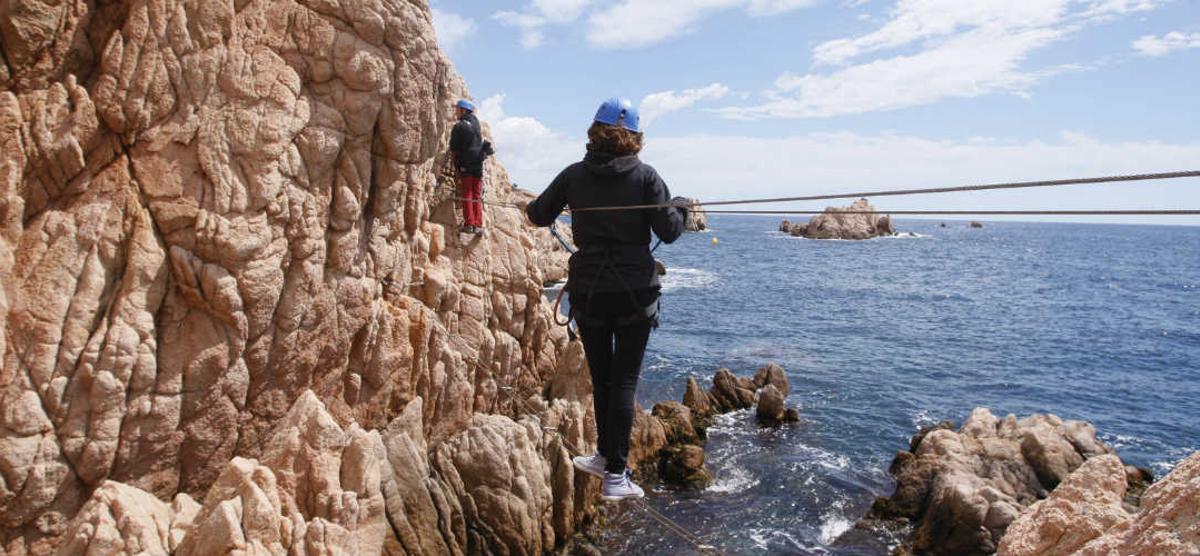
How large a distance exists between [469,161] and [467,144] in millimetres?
390

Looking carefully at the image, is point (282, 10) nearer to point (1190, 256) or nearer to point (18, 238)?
point (18, 238)

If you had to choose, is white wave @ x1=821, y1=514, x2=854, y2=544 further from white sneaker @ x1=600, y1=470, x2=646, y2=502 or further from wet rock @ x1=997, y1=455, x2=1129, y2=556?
white sneaker @ x1=600, y1=470, x2=646, y2=502

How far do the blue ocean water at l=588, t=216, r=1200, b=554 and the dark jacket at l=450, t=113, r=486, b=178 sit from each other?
32.3ft

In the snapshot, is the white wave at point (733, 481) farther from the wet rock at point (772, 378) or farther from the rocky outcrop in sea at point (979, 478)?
the wet rock at point (772, 378)

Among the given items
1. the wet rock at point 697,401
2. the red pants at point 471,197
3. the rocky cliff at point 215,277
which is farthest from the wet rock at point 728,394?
the rocky cliff at point 215,277

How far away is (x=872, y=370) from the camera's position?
37.8 meters

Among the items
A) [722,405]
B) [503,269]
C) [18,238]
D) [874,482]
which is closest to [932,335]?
[722,405]

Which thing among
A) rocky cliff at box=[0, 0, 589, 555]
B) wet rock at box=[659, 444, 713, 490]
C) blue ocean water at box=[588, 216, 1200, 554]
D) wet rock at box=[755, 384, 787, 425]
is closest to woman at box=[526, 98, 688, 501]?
rocky cliff at box=[0, 0, 589, 555]

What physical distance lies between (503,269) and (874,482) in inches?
558

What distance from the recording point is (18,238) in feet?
Answer: 33.2

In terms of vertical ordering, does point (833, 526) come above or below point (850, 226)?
below

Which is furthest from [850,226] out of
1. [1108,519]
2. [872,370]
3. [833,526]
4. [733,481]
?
[1108,519]

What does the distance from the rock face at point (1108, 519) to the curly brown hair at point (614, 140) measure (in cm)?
451

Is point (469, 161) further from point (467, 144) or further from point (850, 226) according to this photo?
point (850, 226)
